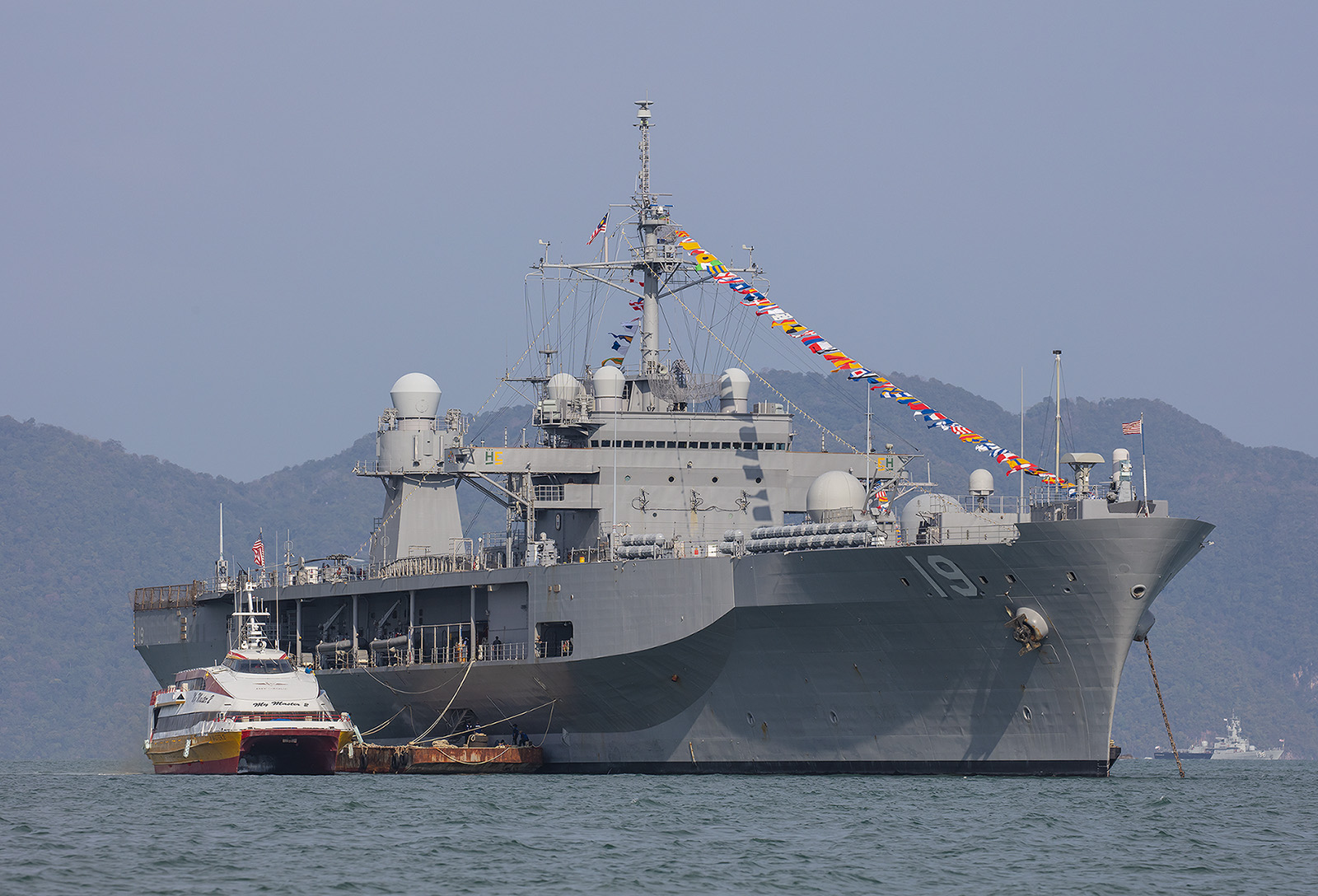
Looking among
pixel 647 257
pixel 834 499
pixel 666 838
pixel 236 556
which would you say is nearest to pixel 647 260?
pixel 647 257

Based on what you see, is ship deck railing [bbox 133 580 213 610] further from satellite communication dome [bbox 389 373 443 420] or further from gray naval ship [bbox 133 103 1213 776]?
satellite communication dome [bbox 389 373 443 420]

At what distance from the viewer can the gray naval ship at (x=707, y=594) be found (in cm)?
3559

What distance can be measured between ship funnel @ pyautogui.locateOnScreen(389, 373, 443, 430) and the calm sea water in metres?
12.1

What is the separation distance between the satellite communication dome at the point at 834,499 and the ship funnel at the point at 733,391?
6693mm

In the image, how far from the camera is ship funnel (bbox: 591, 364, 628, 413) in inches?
1801

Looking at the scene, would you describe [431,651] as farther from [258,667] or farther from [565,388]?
[565,388]

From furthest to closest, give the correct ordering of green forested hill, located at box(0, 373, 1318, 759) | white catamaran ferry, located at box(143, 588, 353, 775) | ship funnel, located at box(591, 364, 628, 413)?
green forested hill, located at box(0, 373, 1318, 759)
ship funnel, located at box(591, 364, 628, 413)
white catamaran ferry, located at box(143, 588, 353, 775)

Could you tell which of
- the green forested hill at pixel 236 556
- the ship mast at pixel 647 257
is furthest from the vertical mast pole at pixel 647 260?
the green forested hill at pixel 236 556

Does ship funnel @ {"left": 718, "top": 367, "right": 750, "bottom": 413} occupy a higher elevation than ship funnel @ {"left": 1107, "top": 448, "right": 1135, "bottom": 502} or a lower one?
higher

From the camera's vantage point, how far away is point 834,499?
1544 inches

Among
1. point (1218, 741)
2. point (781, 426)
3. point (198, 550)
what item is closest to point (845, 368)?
point (781, 426)

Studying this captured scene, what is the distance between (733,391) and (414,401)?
923cm

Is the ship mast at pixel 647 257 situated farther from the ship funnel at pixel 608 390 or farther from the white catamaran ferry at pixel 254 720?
the white catamaran ferry at pixel 254 720

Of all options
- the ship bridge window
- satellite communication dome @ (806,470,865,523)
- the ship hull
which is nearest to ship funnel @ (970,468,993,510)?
satellite communication dome @ (806,470,865,523)
